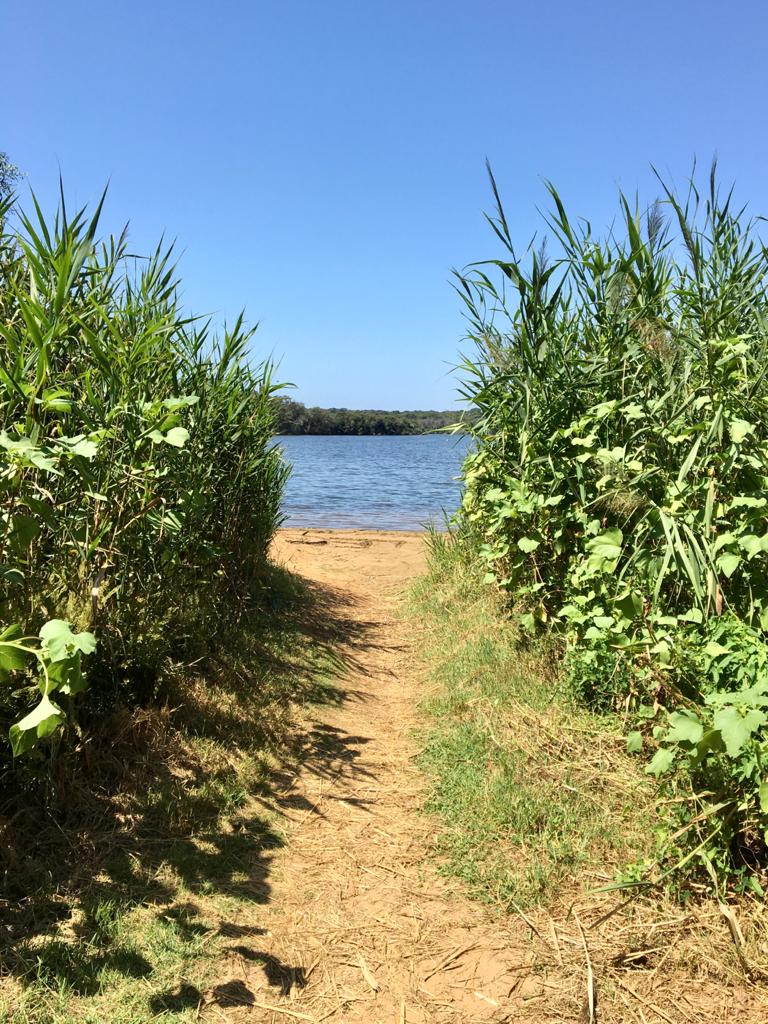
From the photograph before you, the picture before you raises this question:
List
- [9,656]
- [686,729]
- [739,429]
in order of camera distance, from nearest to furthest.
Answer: [9,656] → [686,729] → [739,429]

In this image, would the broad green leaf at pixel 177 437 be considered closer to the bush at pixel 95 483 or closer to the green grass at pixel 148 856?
the bush at pixel 95 483

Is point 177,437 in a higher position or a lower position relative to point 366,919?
higher

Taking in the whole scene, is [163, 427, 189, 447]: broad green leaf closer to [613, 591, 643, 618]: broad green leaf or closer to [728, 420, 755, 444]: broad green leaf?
[613, 591, 643, 618]: broad green leaf

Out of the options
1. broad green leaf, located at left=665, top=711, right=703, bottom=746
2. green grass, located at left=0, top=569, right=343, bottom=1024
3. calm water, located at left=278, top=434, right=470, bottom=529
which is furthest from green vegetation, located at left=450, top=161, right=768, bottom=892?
calm water, located at left=278, top=434, right=470, bottom=529

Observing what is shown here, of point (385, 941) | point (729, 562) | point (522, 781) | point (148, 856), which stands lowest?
point (385, 941)

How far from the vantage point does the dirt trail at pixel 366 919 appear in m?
2.34

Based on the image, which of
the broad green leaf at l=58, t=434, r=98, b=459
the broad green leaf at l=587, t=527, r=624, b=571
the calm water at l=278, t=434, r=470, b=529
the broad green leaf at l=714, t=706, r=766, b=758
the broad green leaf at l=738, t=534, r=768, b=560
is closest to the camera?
the broad green leaf at l=714, t=706, r=766, b=758

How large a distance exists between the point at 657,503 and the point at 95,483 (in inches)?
104

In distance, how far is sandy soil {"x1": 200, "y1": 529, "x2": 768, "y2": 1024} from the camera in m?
2.26

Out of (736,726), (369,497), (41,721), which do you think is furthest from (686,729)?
(369,497)

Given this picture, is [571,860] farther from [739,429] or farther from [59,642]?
[59,642]

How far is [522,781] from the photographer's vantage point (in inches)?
133

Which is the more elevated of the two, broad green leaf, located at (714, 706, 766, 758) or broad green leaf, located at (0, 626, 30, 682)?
broad green leaf, located at (0, 626, 30, 682)

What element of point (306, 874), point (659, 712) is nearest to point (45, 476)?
point (306, 874)
